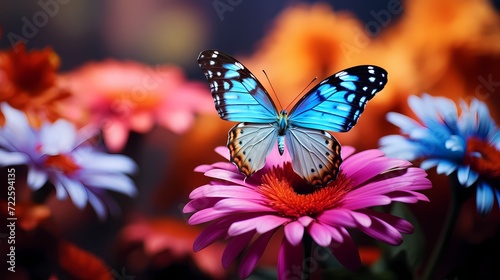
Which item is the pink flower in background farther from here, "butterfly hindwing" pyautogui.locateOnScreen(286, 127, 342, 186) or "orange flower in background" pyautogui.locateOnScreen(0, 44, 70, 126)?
"butterfly hindwing" pyautogui.locateOnScreen(286, 127, 342, 186)

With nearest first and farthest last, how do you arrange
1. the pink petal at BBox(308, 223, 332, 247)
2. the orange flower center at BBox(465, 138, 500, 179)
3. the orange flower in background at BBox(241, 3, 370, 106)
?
the pink petal at BBox(308, 223, 332, 247) < the orange flower center at BBox(465, 138, 500, 179) < the orange flower in background at BBox(241, 3, 370, 106)

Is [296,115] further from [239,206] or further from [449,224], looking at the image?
[449,224]

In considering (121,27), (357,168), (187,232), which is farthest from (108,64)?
(357,168)

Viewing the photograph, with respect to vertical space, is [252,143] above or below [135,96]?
below

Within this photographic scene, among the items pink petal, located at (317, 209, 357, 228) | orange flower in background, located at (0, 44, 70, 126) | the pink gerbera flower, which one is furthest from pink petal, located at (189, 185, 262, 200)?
orange flower in background, located at (0, 44, 70, 126)

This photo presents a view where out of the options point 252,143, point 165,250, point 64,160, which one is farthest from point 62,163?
point 252,143

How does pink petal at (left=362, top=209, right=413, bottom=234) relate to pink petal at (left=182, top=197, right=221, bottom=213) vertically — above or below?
below

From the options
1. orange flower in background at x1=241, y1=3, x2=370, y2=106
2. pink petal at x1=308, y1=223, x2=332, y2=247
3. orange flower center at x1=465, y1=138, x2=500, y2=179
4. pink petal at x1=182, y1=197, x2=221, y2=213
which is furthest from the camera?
orange flower in background at x1=241, y1=3, x2=370, y2=106

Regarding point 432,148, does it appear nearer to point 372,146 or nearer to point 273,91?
point 372,146
